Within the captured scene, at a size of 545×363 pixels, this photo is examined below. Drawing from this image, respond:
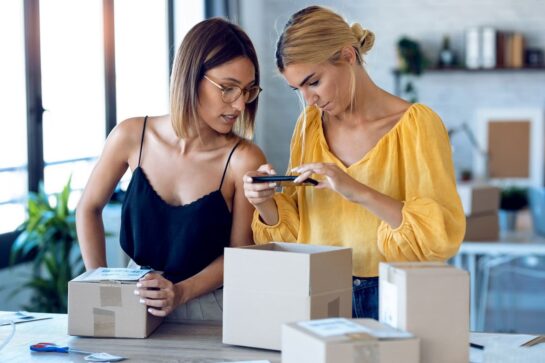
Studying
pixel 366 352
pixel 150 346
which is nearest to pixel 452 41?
pixel 150 346

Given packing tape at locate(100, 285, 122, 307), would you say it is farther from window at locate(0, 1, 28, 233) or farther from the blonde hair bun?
window at locate(0, 1, 28, 233)

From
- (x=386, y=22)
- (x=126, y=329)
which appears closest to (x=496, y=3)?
(x=386, y=22)

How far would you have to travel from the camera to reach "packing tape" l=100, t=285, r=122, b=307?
193cm

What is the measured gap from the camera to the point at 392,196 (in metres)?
2.00

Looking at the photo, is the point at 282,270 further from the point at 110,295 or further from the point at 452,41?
the point at 452,41

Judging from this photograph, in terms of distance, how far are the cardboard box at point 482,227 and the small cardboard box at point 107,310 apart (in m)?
2.89

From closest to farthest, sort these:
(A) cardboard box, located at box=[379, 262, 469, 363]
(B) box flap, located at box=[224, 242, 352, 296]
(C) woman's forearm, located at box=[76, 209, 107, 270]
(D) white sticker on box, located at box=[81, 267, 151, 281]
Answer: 1. (A) cardboard box, located at box=[379, 262, 469, 363]
2. (B) box flap, located at box=[224, 242, 352, 296]
3. (D) white sticker on box, located at box=[81, 267, 151, 281]
4. (C) woman's forearm, located at box=[76, 209, 107, 270]

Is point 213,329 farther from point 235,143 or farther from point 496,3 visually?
point 496,3

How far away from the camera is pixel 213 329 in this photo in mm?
2021

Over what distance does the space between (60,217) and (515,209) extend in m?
2.52

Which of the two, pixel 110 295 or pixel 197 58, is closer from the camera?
pixel 110 295

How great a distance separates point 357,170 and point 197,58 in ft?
1.55

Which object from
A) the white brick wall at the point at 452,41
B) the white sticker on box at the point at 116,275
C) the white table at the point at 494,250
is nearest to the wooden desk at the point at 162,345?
the white sticker on box at the point at 116,275

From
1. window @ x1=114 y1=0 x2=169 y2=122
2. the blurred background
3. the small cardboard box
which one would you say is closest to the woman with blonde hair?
the small cardboard box
